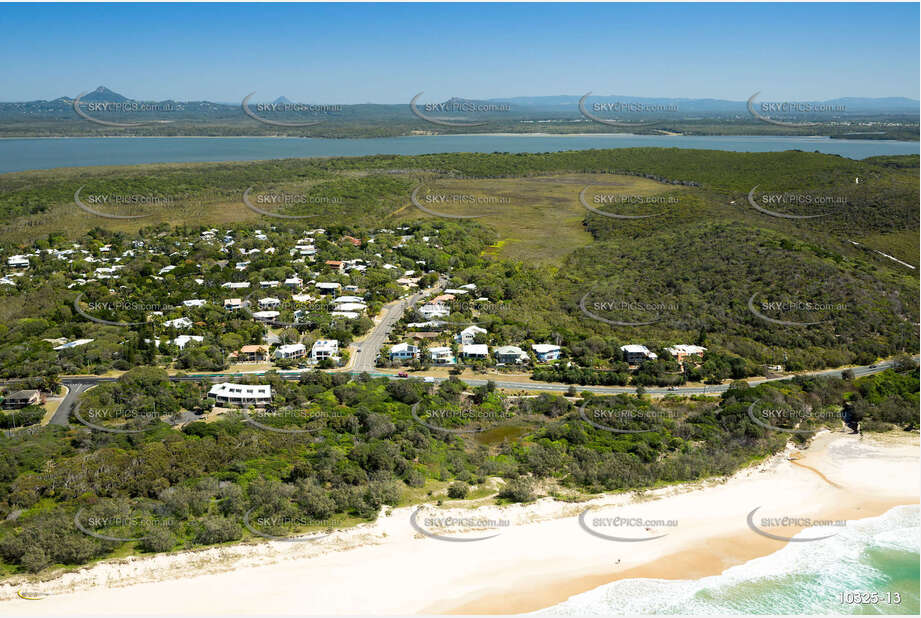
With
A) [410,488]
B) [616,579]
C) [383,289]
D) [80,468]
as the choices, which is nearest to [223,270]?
[383,289]

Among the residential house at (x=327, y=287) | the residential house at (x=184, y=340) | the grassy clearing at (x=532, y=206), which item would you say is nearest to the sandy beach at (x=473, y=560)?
the residential house at (x=184, y=340)

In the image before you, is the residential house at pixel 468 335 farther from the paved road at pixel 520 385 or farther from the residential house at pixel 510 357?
the paved road at pixel 520 385

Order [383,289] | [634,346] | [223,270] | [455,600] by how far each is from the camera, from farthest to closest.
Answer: [223,270]
[383,289]
[634,346]
[455,600]

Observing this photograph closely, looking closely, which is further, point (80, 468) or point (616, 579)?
point (80, 468)

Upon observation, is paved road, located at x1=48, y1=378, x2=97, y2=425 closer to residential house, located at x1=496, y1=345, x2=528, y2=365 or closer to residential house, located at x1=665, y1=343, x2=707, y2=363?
residential house, located at x1=496, y1=345, x2=528, y2=365

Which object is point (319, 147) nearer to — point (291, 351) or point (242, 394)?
point (291, 351)

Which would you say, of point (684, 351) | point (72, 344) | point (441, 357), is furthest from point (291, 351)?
point (684, 351)

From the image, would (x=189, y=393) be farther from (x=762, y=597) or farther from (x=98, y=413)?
(x=762, y=597)
